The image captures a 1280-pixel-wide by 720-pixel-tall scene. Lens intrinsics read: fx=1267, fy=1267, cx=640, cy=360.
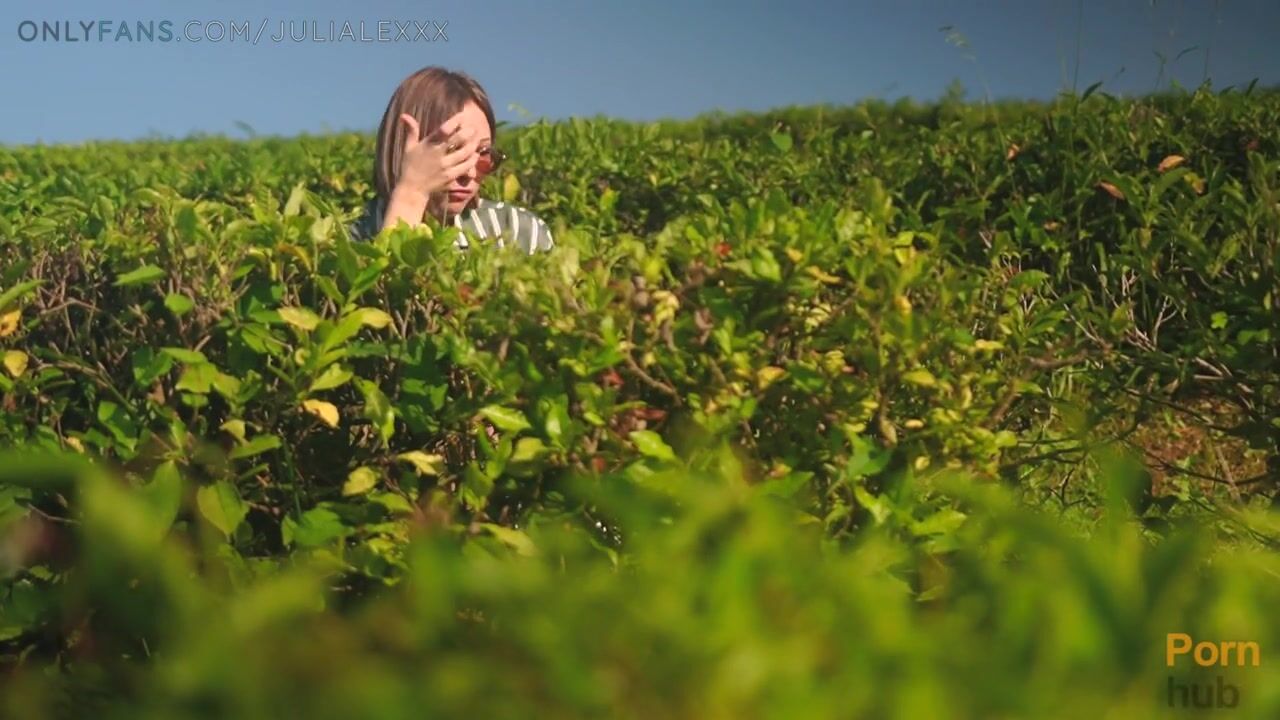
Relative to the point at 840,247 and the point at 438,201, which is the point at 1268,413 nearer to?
the point at 840,247

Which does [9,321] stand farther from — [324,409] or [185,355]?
[324,409]

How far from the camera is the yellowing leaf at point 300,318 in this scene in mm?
2750

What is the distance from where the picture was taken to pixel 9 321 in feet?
9.74

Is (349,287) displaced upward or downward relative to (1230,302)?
upward

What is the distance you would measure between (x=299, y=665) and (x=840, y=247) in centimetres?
220

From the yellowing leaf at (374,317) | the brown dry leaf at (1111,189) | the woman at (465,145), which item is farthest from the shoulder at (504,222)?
the brown dry leaf at (1111,189)

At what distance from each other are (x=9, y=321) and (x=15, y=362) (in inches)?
4.1

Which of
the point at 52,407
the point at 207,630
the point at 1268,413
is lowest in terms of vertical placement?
the point at 1268,413

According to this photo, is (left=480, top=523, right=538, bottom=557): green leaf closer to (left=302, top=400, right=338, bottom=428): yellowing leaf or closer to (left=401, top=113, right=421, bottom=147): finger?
(left=302, top=400, right=338, bottom=428): yellowing leaf

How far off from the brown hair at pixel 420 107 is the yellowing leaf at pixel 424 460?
2.02 meters

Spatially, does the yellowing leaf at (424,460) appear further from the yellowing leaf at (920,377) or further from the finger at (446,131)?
the finger at (446,131)

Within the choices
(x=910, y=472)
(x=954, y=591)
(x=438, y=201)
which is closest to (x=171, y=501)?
(x=954, y=591)

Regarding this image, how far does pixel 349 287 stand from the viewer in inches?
119

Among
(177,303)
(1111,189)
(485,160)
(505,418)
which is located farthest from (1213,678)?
(1111,189)
